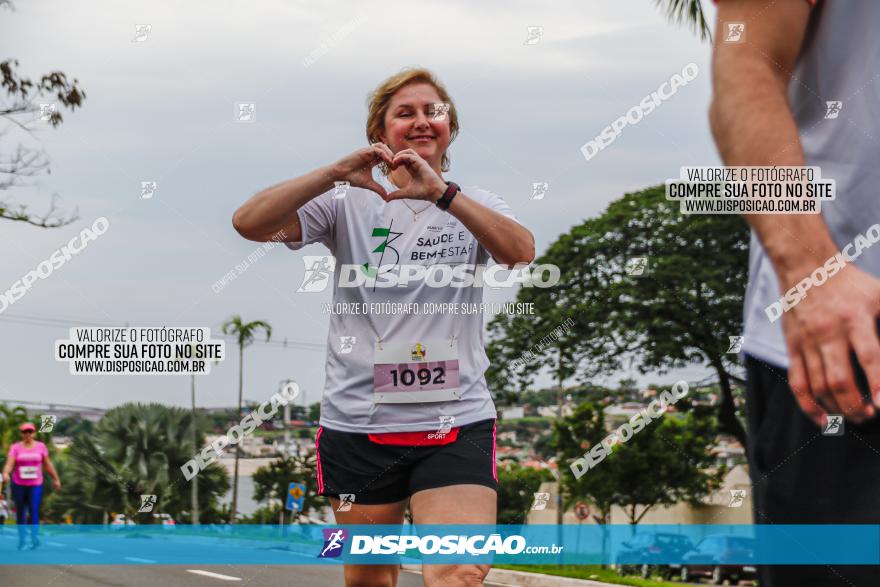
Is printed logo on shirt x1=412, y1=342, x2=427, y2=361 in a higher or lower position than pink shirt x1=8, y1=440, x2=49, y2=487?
higher

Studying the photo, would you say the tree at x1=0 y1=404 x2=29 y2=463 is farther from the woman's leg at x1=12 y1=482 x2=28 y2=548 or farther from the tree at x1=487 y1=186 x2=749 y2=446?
the woman's leg at x1=12 y1=482 x2=28 y2=548

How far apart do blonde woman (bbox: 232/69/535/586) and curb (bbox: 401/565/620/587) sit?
24.1 ft

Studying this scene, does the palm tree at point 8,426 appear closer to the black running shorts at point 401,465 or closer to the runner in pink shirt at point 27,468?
the runner in pink shirt at point 27,468

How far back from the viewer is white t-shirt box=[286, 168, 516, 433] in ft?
11.3

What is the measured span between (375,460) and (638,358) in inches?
904

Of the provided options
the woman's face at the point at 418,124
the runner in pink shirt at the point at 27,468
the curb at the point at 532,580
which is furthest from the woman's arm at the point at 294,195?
the curb at the point at 532,580

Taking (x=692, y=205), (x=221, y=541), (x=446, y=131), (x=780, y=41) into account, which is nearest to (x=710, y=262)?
(x=692, y=205)

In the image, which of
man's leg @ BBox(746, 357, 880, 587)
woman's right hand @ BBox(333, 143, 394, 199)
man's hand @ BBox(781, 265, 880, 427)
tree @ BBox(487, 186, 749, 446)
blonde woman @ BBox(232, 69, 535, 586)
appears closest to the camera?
man's hand @ BBox(781, 265, 880, 427)

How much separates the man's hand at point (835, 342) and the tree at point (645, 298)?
22889mm

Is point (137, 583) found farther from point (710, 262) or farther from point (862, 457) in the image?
point (710, 262)

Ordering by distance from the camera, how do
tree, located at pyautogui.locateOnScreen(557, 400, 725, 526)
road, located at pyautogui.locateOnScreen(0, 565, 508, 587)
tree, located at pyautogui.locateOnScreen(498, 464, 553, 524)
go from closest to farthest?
road, located at pyautogui.locateOnScreen(0, 565, 508, 587) → tree, located at pyautogui.locateOnScreen(557, 400, 725, 526) → tree, located at pyautogui.locateOnScreen(498, 464, 553, 524)

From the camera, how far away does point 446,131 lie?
3605mm

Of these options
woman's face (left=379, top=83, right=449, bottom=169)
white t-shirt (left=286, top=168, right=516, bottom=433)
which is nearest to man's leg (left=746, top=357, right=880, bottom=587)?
white t-shirt (left=286, top=168, right=516, bottom=433)

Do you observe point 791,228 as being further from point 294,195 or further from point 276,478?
point 276,478
